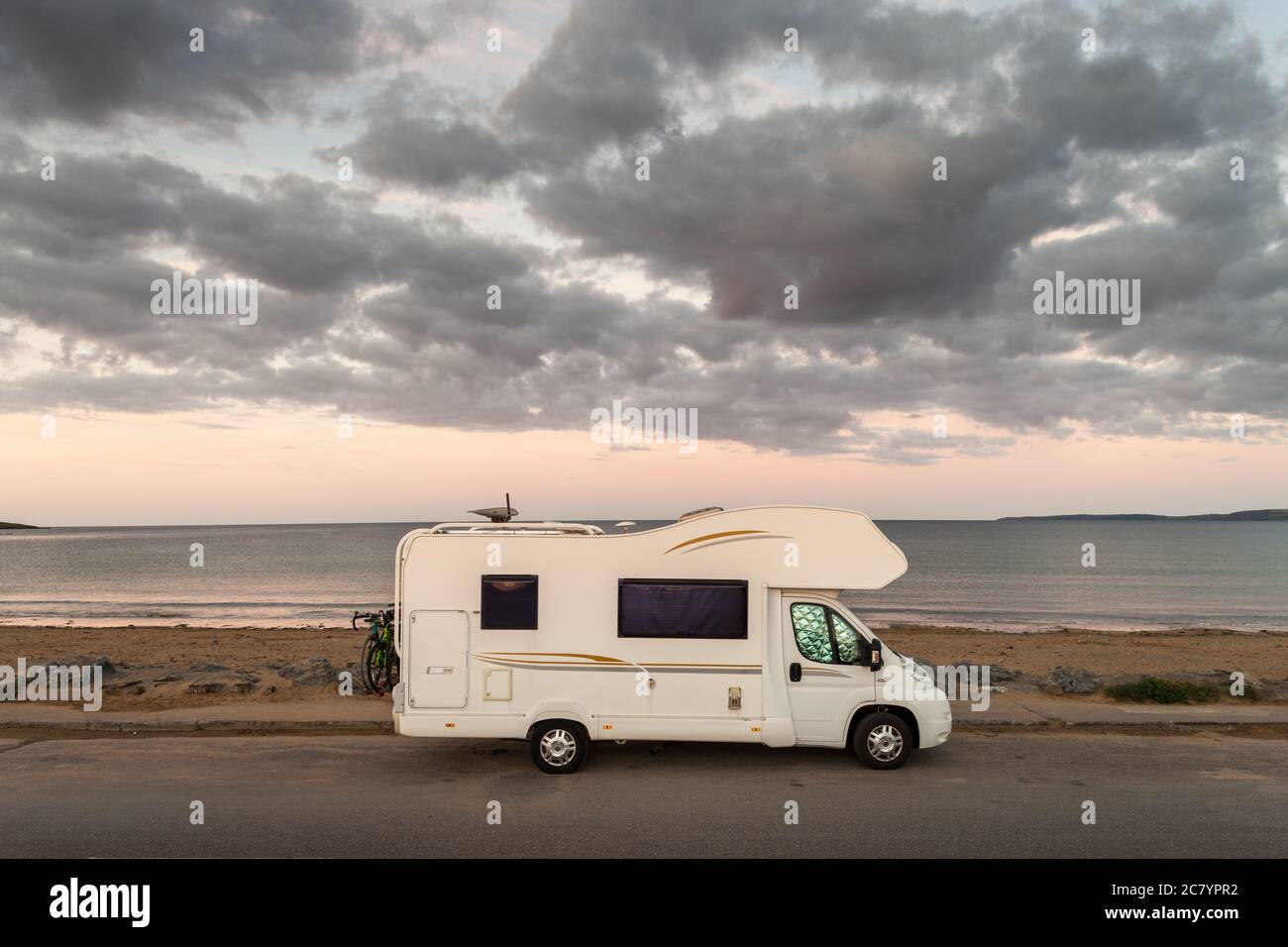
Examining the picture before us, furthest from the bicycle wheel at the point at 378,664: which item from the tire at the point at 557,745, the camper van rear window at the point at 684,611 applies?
the camper van rear window at the point at 684,611

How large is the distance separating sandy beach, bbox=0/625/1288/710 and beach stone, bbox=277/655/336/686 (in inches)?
4.3

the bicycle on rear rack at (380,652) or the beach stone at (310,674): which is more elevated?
the bicycle on rear rack at (380,652)

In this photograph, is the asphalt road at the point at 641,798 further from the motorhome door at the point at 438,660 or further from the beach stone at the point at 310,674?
the beach stone at the point at 310,674

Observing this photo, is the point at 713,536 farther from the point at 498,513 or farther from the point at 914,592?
the point at 914,592

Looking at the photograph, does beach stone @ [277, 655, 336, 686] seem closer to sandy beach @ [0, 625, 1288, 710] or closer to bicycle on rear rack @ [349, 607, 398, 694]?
sandy beach @ [0, 625, 1288, 710]

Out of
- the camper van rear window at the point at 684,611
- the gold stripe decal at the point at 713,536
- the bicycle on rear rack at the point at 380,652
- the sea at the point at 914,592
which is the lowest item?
the sea at the point at 914,592

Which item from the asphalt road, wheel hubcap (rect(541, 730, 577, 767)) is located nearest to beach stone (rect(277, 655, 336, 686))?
the asphalt road

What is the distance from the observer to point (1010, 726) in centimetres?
1280

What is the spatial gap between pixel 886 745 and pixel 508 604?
4.99m

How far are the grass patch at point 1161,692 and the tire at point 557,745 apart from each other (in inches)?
404

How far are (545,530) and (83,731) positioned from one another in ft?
26.5

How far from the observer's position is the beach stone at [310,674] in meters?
15.6

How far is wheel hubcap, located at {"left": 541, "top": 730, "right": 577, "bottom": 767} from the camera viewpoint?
10258 millimetres
